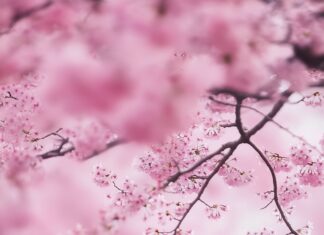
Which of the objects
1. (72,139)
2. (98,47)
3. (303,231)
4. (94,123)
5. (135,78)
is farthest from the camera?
(303,231)

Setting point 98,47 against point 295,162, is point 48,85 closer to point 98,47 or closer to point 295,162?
point 98,47

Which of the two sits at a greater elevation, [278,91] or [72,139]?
[278,91]

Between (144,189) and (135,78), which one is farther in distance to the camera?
(144,189)

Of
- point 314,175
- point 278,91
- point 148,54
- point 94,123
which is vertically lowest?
point 148,54

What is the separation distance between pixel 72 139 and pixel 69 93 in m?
1.31

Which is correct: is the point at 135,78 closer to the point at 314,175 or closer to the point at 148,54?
the point at 148,54

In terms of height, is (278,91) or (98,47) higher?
(278,91)

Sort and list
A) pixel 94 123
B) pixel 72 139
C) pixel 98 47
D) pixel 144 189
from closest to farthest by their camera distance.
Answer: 1. pixel 98 47
2. pixel 94 123
3. pixel 72 139
4. pixel 144 189

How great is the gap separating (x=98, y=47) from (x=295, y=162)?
380cm

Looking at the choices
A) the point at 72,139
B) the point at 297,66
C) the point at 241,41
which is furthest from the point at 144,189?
the point at 241,41

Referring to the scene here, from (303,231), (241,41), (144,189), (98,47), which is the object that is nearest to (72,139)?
(144,189)

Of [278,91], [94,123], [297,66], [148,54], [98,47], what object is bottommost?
[148,54]

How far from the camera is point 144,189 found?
3.79 m

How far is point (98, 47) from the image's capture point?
1.98m
